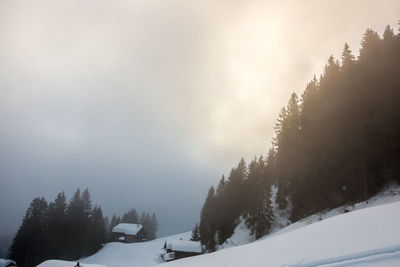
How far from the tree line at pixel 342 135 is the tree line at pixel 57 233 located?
47.3 m

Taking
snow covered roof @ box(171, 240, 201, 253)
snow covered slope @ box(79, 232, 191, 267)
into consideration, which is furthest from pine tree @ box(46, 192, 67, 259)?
snow covered roof @ box(171, 240, 201, 253)

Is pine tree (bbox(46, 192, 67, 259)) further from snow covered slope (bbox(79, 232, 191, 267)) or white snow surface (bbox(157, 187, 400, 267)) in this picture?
white snow surface (bbox(157, 187, 400, 267))

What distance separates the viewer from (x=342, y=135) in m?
28.4

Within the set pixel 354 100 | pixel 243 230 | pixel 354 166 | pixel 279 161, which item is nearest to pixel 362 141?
pixel 354 166

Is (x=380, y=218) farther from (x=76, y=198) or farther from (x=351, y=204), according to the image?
(x=76, y=198)

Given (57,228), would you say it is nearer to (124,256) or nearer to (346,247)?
(124,256)

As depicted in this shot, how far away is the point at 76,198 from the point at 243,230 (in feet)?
162

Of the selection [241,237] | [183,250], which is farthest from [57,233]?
[241,237]

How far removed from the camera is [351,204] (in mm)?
26234

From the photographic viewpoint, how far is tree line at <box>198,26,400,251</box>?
25.6 m

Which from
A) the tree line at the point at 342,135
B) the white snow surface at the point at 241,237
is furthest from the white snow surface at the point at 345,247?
the white snow surface at the point at 241,237

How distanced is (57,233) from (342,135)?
217 feet

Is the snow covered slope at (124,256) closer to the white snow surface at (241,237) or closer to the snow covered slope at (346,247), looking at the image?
the white snow surface at (241,237)

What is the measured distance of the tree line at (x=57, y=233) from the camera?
62.4m
